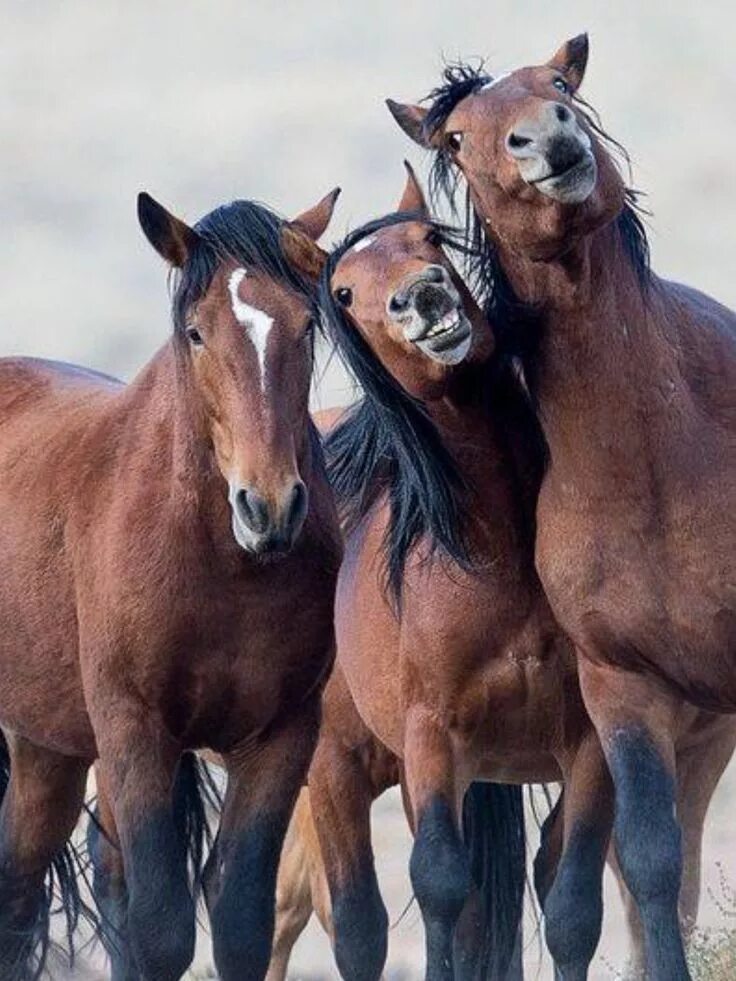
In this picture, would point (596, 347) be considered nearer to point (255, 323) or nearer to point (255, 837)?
point (255, 323)

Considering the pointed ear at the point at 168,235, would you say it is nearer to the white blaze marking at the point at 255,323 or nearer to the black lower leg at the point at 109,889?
the white blaze marking at the point at 255,323

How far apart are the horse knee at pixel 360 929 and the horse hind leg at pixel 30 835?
31.9 inches

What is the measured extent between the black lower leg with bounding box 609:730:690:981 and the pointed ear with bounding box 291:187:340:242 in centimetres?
157

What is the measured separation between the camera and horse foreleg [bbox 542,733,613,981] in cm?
729

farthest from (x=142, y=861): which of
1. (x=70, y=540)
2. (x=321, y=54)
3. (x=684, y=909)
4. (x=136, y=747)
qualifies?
(x=321, y=54)

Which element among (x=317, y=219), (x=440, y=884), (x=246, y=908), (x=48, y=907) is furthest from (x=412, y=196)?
(x=48, y=907)

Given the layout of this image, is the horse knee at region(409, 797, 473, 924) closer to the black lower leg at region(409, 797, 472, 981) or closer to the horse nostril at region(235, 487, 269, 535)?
the black lower leg at region(409, 797, 472, 981)

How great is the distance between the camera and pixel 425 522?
749 centimetres

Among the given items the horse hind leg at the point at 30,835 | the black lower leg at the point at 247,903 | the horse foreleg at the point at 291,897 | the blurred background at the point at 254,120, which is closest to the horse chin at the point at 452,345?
the black lower leg at the point at 247,903

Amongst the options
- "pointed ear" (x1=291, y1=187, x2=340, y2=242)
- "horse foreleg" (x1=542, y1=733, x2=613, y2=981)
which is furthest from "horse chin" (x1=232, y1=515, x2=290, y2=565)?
"horse foreleg" (x1=542, y1=733, x2=613, y2=981)

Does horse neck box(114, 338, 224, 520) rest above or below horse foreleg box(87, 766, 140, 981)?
above

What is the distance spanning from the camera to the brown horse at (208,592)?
684cm

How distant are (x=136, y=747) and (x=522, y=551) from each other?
1.18 metres

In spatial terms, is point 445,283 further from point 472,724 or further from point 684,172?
point 684,172
